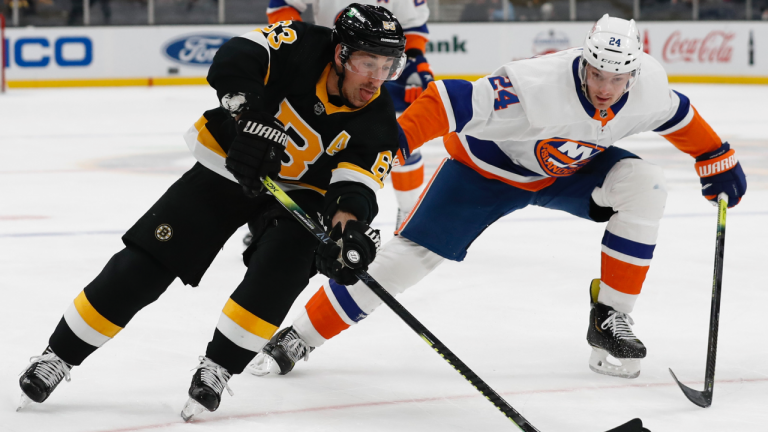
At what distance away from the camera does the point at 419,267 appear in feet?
7.54

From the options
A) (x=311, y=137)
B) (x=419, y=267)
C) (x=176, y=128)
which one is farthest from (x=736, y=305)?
(x=176, y=128)

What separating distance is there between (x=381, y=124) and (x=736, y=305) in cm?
147

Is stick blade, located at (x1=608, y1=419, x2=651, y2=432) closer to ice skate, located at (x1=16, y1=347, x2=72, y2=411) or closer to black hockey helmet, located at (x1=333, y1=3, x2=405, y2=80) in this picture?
black hockey helmet, located at (x1=333, y1=3, x2=405, y2=80)

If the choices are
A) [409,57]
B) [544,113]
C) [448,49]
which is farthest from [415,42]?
[448,49]

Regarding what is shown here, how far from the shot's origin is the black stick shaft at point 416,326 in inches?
70.6

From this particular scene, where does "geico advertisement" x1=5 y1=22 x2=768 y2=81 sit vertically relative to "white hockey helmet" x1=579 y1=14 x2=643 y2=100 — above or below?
below

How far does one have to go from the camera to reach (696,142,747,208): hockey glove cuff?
242 cm

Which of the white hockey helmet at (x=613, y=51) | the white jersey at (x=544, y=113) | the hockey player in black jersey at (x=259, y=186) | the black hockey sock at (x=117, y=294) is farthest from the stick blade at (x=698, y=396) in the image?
the black hockey sock at (x=117, y=294)

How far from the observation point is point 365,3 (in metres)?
3.86

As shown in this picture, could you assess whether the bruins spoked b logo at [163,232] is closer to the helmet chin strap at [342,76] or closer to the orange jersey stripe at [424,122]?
the helmet chin strap at [342,76]

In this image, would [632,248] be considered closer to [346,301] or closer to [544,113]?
[544,113]

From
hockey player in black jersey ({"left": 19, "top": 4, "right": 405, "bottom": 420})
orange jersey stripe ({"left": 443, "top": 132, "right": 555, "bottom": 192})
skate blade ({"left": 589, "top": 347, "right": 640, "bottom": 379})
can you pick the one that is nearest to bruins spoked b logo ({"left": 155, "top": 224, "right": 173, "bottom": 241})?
hockey player in black jersey ({"left": 19, "top": 4, "right": 405, "bottom": 420})

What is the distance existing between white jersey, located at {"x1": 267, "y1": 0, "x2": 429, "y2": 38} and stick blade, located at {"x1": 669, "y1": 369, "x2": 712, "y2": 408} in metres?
2.22

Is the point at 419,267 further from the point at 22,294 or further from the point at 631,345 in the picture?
the point at 22,294
